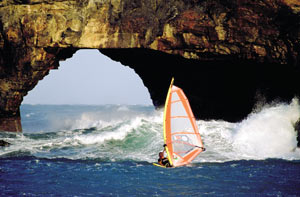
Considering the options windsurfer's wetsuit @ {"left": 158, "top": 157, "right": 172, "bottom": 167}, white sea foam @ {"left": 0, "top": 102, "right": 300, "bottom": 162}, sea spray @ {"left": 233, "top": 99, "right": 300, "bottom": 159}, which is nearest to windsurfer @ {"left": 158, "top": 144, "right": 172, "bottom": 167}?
windsurfer's wetsuit @ {"left": 158, "top": 157, "right": 172, "bottom": 167}

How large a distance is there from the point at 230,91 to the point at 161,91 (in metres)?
4.84

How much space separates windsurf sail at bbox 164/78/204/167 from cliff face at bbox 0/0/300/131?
534 centimetres

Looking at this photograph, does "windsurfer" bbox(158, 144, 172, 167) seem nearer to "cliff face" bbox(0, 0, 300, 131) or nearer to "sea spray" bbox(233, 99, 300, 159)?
"sea spray" bbox(233, 99, 300, 159)

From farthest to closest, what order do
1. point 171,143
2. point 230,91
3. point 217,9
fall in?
1. point 230,91
2. point 217,9
3. point 171,143

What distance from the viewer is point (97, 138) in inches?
658

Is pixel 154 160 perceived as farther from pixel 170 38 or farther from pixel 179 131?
pixel 170 38

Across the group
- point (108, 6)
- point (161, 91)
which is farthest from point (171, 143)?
point (161, 91)

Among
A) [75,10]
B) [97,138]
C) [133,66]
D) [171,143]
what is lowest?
[97,138]

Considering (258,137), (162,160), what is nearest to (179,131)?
(162,160)

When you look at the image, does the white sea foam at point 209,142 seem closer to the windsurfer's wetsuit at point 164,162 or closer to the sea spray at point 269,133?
the sea spray at point 269,133

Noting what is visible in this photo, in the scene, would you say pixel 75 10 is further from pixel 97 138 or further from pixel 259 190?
pixel 259 190

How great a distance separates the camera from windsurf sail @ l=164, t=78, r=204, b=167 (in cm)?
1088

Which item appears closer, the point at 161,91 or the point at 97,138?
the point at 97,138

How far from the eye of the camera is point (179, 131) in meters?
11.2
